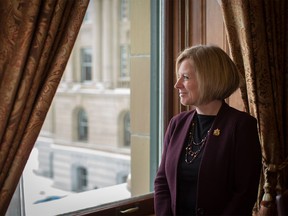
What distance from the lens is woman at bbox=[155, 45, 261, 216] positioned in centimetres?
131

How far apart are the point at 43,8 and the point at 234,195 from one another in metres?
0.93

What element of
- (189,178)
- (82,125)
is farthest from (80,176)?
(189,178)

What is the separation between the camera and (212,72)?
135 cm

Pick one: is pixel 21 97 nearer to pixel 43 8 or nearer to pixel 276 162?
pixel 43 8

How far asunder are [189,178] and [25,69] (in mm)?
714

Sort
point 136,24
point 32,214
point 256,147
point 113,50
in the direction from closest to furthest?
1. point 256,147
2. point 32,214
3. point 136,24
4. point 113,50

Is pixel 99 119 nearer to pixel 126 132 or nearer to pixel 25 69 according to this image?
pixel 126 132

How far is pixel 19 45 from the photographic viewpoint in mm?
1118

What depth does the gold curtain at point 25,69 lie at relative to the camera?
1.10 metres

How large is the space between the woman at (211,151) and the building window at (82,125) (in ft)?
39.4

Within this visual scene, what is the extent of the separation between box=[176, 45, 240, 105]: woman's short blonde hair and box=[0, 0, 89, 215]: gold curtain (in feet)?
1.57

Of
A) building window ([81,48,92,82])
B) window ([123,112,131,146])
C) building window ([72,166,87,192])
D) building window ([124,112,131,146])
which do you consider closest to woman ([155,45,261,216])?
building window ([81,48,92,82])

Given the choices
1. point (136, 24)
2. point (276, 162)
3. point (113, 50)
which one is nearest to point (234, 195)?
point (276, 162)

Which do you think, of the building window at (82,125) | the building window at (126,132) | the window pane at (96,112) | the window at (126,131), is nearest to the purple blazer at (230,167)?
the window pane at (96,112)
